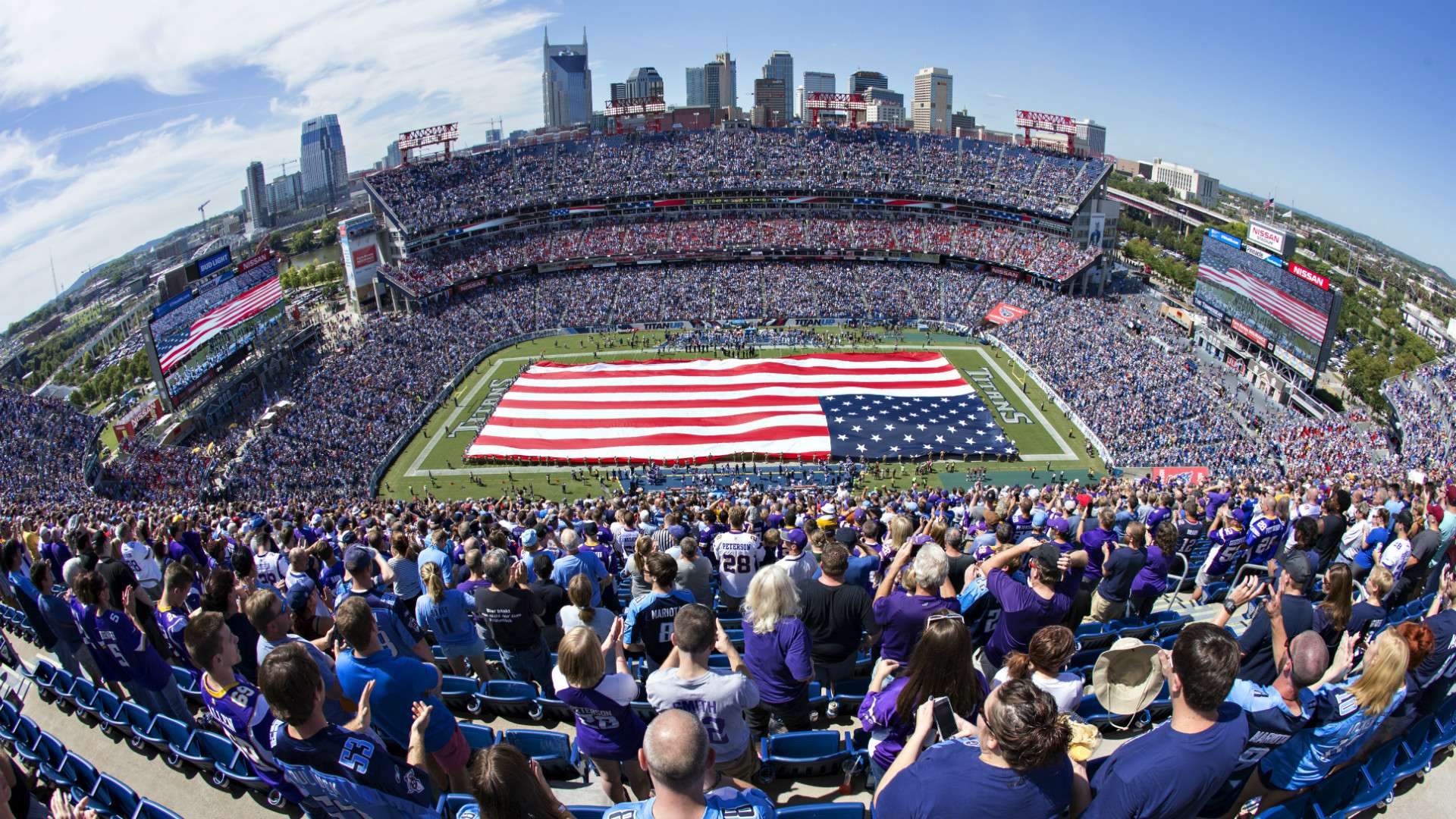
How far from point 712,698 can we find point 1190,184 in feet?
678

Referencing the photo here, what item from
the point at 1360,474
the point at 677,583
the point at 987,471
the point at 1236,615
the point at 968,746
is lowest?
the point at 987,471

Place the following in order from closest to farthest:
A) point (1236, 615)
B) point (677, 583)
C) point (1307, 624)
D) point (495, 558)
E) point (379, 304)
Answer: point (1307, 624), point (495, 558), point (677, 583), point (1236, 615), point (379, 304)

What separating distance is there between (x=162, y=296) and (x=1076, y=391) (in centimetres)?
4433

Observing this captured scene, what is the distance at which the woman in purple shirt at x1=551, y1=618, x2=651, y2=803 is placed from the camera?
5113mm

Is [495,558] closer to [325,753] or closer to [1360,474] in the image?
[325,753]

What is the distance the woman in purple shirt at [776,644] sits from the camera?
230 inches

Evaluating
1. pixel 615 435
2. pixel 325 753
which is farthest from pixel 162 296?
pixel 325 753

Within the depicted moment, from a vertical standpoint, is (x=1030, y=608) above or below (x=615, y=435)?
above

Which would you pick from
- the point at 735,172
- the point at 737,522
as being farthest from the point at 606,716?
the point at 735,172

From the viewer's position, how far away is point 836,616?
663cm

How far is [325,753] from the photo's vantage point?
179 inches

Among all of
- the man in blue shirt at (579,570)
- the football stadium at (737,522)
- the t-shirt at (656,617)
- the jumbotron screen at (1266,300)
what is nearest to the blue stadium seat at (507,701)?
the football stadium at (737,522)

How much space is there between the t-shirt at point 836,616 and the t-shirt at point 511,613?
2.80m

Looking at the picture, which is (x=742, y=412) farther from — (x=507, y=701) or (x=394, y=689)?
(x=394, y=689)
